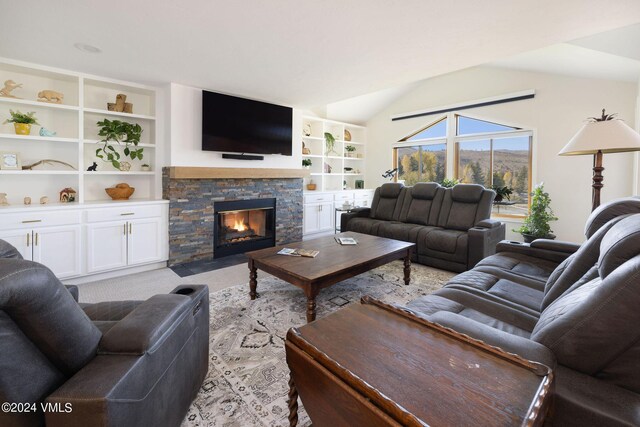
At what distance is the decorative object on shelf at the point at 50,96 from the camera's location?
3.29 m

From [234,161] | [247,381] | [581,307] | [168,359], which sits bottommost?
[247,381]

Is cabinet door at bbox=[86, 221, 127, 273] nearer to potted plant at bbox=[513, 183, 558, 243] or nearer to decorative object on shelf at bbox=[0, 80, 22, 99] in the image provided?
decorative object on shelf at bbox=[0, 80, 22, 99]

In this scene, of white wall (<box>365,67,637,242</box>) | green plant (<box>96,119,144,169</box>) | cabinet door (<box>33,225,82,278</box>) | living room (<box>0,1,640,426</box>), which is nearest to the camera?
living room (<box>0,1,640,426</box>)

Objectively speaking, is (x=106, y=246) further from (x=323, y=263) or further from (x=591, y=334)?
(x=591, y=334)

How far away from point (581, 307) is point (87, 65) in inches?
177

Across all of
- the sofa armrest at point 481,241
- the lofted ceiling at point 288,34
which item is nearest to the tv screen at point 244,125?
the lofted ceiling at point 288,34

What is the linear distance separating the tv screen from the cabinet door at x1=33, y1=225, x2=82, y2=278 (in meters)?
1.81

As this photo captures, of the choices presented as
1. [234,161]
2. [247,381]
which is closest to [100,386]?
[247,381]

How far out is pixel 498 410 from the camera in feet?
2.42

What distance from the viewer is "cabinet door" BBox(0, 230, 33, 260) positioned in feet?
9.40

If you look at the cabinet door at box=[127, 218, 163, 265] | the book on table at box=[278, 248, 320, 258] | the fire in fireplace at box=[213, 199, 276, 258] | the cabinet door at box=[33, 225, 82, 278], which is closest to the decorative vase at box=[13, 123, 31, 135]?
the cabinet door at box=[33, 225, 82, 278]

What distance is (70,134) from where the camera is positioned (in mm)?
3639

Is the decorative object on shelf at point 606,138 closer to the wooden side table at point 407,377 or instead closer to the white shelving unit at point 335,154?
the wooden side table at point 407,377

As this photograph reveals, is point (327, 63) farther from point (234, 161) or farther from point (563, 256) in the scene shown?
point (563, 256)
